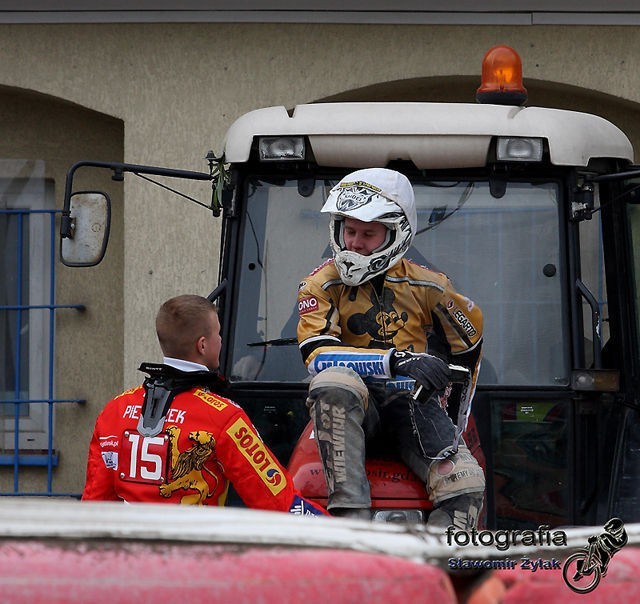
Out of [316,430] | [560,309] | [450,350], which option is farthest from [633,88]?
[316,430]

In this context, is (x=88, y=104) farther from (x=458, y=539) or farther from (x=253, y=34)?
(x=458, y=539)

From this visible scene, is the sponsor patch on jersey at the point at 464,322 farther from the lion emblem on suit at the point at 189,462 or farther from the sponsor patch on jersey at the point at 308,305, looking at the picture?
the lion emblem on suit at the point at 189,462

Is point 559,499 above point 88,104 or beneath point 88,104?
beneath

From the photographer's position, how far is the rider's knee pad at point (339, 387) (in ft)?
11.4

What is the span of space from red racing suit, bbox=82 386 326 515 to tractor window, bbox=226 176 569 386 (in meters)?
1.18

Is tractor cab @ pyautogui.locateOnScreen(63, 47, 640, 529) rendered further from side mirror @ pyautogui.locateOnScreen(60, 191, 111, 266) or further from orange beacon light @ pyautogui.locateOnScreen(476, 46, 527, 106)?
side mirror @ pyautogui.locateOnScreen(60, 191, 111, 266)

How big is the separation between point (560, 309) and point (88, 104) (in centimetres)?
455

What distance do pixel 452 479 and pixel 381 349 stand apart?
Answer: 478 mm

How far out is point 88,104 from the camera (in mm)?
8148

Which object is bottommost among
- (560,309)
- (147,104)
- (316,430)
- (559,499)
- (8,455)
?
(8,455)

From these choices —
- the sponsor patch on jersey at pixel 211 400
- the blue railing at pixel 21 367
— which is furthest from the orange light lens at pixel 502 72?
the blue railing at pixel 21 367

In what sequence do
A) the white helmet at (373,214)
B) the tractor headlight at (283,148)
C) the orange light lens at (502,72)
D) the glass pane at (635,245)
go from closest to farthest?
the white helmet at (373,214) < the tractor headlight at (283,148) < the glass pane at (635,245) < the orange light lens at (502,72)

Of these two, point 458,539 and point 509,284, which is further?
point 509,284

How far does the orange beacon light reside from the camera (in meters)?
4.93
